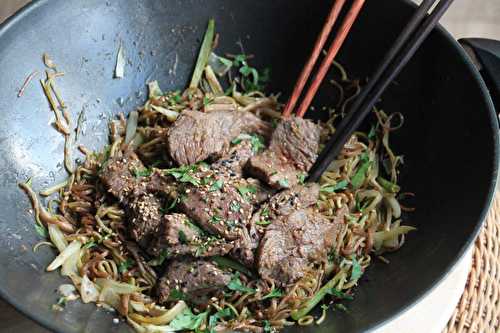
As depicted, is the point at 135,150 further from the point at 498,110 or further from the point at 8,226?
the point at 498,110

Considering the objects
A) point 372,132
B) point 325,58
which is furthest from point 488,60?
point 325,58

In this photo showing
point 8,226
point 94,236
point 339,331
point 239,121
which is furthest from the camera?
point 239,121

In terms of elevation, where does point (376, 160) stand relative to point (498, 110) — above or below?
below

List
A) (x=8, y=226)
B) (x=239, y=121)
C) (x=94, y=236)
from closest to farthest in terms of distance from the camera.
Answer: (x=8, y=226)
(x=94, y=236)
(x=239, y=121)

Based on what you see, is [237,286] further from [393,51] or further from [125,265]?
[393,51]

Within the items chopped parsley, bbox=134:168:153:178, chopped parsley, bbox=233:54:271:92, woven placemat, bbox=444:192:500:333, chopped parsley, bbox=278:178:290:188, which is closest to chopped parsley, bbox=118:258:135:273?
chopped parsley, bbox=134:168:153:178

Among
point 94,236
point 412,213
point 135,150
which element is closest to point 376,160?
point 412,213
